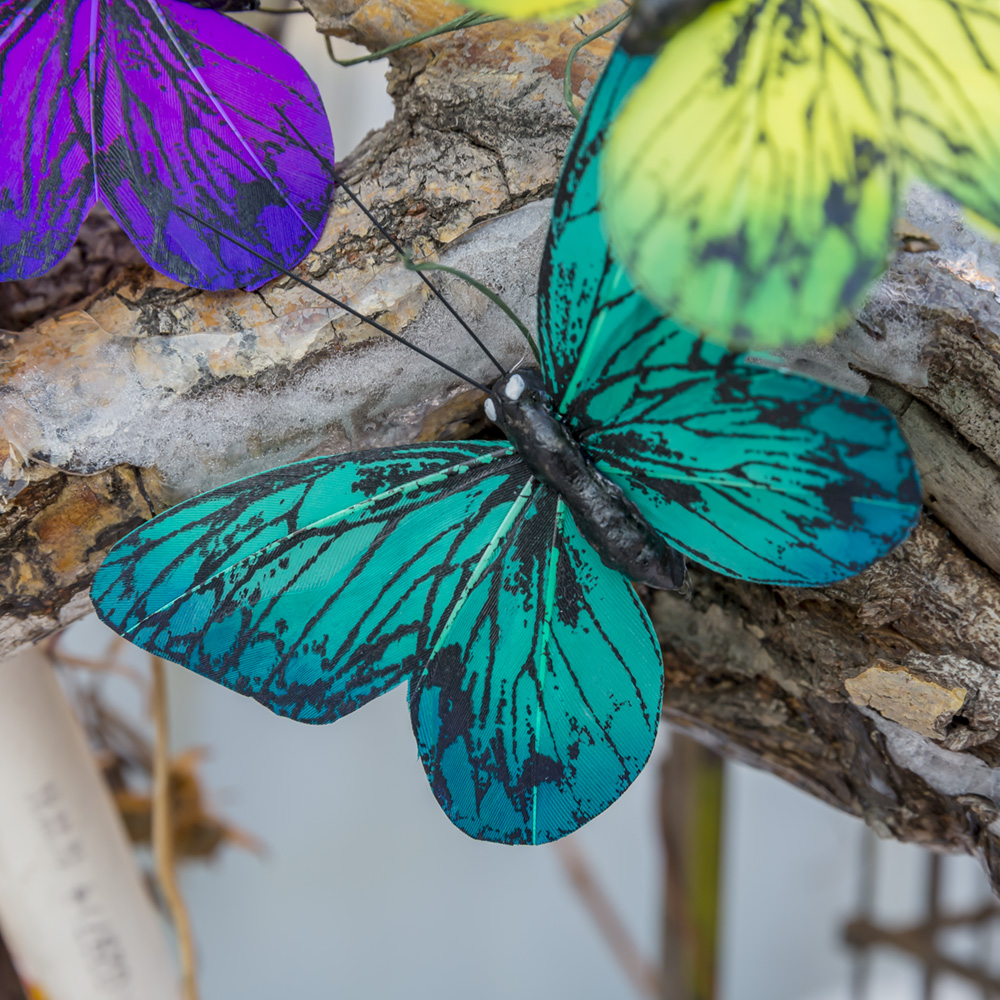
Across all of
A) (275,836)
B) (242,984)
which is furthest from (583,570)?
(242,984)

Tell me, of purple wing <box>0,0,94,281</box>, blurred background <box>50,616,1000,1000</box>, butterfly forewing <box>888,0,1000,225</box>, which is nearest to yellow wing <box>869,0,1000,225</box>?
butterfly forewing <box>888,0,1000,225</box>

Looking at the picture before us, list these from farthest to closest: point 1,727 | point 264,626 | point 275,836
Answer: point 275,836, point 1,727, point 264,626

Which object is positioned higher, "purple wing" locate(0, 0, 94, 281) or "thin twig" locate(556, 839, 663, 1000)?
"purple wing" locate(0, 0, 94, 281)

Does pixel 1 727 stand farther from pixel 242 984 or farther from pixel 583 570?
pixel 242 984

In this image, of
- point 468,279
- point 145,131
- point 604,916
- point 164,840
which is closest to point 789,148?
point 468,279

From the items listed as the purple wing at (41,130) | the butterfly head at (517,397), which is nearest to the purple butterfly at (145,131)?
the purple wing at (41,130)

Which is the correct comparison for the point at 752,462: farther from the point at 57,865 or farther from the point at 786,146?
the point at 57,865

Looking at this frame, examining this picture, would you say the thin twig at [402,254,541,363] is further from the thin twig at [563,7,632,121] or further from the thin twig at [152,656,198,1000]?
the thin twig at [152,656,198,1000]
